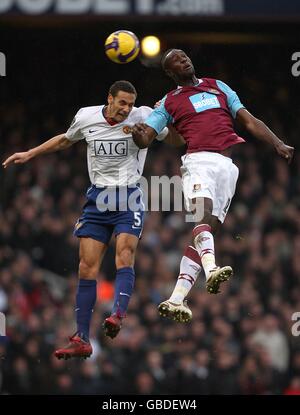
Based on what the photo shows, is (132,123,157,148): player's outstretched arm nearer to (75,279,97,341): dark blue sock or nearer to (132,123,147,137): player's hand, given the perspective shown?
(132,123,147,137): player's hand

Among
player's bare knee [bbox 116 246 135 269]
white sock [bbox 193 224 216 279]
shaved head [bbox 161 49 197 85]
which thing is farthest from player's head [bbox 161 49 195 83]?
player's bare knee [bbox 116 246 135 269]

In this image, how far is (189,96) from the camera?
1334 centimetres

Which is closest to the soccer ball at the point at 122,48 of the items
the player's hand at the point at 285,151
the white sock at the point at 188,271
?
the player's hand at the point at 285,151

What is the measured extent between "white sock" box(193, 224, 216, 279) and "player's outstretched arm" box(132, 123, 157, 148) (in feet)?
3.51

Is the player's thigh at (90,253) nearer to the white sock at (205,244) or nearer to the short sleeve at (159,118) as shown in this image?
the white sock at (205,244)

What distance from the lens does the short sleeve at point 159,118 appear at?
13164 millimetres

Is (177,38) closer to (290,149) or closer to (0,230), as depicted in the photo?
(0,230)

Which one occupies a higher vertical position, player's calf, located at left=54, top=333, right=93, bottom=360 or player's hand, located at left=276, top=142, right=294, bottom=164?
player's hand, located at left=276, top=142, right=294, bottom=164

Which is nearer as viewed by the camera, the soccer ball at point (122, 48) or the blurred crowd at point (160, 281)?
the soccer ball at point (122, 48)

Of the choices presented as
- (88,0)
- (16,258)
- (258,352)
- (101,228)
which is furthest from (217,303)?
(101,228)

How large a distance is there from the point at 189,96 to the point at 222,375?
7634 millimetres

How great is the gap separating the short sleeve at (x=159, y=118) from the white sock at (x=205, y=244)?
3.83ft

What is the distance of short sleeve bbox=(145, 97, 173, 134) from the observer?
13.2m

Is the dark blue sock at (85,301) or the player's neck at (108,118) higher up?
the player's neck at (108,118)
